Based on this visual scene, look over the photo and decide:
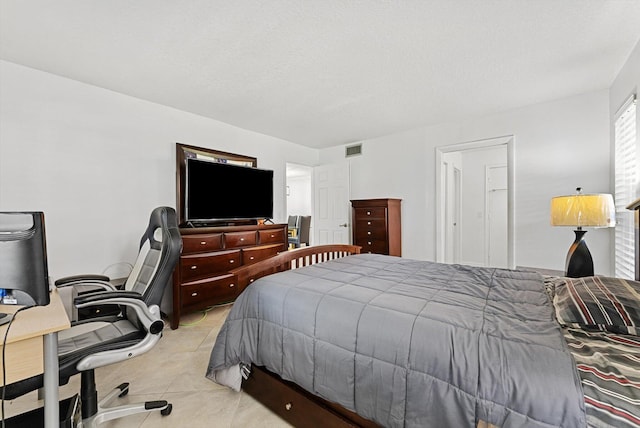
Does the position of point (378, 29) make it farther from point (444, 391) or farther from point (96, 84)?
point (96, 84)

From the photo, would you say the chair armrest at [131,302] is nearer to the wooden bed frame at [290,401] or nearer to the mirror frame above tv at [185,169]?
the wooden bed frame at [290,401]

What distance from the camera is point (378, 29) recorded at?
6.04ft

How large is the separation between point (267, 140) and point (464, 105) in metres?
2.83

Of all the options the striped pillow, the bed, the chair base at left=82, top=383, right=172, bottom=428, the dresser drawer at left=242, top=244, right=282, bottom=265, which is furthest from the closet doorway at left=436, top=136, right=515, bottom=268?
the chair base at left=82, top=383, right=172, bottom=428

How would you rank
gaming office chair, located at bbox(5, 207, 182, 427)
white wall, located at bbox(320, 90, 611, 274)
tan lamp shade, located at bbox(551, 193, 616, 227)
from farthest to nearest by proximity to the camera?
white wall, located at bbox(320, 90, 611, 274)
tan lamp shade, located at bbox(551, 193, 616, 227)
gaming office chair, located at bbox(5, 207, 182, 427)

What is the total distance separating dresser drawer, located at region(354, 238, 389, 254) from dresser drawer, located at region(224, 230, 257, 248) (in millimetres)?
1677

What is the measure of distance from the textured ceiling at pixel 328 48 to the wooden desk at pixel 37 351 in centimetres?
176

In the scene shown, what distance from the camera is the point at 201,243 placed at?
9.98 ft

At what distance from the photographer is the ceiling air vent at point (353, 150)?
4.85 m

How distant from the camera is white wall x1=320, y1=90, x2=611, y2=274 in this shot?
2848 mm

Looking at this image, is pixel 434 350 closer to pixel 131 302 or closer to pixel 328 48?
pixel 131 302

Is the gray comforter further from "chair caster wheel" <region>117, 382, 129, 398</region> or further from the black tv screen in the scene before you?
the black tv screen

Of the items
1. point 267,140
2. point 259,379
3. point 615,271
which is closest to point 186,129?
point 267,140

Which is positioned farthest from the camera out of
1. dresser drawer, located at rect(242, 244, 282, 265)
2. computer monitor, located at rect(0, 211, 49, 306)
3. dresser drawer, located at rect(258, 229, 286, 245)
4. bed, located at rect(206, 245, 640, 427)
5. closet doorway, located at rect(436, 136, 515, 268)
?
closet doorway, located at rect(436, 136, 515, 268)
